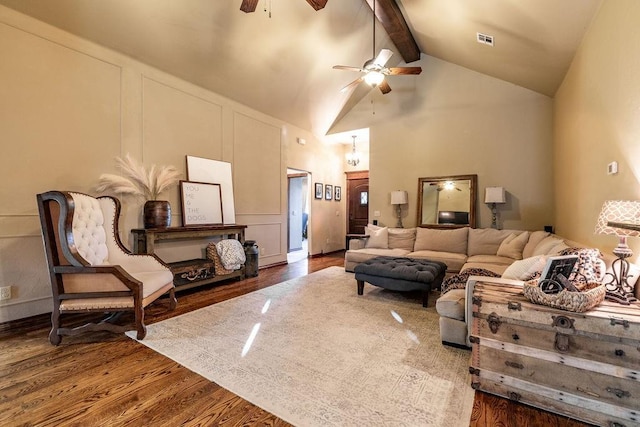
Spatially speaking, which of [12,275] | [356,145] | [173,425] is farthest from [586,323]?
[356,145]

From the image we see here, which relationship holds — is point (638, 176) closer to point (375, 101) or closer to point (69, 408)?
point (69, 408)

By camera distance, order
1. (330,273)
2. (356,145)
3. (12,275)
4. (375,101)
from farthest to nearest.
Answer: (356,145) → (375,101) → (330,273) → (12,275)

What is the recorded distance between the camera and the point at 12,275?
2.78m

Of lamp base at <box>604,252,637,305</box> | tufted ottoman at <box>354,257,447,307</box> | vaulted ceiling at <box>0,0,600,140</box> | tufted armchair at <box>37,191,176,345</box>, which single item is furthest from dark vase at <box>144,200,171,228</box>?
lamp base at <box>604,252,637,305</box>

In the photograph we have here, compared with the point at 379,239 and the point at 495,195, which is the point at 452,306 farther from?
the point at 495,195

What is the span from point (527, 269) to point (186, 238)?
13.7 feet

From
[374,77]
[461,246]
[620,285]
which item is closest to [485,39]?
[374,77]

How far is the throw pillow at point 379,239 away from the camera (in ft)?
17.1

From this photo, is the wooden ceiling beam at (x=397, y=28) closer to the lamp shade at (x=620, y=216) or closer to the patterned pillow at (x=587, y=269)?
the lamp shade at (x=620, y=216)

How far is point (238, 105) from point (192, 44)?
1338 mm

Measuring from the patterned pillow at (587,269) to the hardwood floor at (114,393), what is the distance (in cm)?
91

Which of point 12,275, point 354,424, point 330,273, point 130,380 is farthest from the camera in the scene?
point 330,273

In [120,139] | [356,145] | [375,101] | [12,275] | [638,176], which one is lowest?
[12,275]

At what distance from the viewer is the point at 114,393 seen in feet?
5.59
